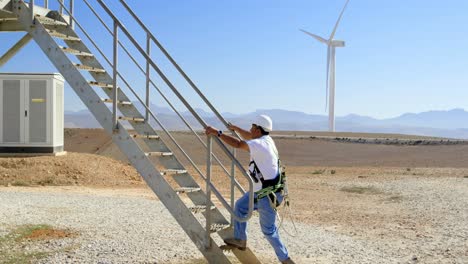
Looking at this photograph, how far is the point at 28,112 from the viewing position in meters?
21.4

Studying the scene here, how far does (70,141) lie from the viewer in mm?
45688

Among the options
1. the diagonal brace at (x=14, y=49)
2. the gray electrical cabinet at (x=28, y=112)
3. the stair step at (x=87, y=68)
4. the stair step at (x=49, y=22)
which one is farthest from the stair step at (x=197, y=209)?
the gray electrical cabinet at (x=28, y=112)

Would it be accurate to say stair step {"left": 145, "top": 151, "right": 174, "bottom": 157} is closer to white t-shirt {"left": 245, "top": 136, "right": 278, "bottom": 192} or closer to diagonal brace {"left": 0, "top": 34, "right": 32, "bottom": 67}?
white t-shirt {"left": 245, "top": 136, "right": 278, "bottom": 192}

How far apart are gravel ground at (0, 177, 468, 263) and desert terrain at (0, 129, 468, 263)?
2 centimetres

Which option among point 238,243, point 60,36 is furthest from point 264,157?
point 60,36

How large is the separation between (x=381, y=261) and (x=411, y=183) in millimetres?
13977

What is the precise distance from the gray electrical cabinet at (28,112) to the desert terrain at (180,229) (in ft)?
2.00

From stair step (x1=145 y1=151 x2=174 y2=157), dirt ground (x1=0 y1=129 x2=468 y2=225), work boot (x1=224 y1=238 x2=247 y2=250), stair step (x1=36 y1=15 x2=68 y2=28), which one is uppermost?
stair step (x1=36 y1=15 x2=68 y2=28)

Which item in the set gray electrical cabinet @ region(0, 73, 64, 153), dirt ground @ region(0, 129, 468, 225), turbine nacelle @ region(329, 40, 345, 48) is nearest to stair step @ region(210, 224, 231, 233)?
dirt ground @ region(0, 129, 468, 225)

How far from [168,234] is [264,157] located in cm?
501

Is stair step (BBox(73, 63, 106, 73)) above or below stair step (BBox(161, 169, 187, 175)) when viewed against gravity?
above

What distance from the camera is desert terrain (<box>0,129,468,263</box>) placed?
1022 cm

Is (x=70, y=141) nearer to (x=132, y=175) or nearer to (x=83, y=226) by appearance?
(x=132, y=175)

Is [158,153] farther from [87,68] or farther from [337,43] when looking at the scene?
[337,43]
